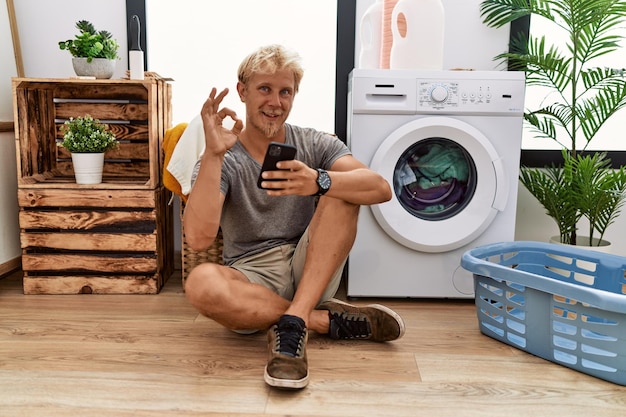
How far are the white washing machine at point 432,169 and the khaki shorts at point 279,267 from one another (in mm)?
396

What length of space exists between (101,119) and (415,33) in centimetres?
140

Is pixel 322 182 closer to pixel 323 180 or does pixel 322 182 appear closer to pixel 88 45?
pixel 323 180

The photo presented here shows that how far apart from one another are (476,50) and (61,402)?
2.11 metres

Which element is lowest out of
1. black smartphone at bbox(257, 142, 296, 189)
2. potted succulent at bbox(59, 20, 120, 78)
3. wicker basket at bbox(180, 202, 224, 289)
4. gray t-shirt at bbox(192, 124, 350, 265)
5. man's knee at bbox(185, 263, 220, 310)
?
wicker basket at bbox(180, 202, 224, 289)

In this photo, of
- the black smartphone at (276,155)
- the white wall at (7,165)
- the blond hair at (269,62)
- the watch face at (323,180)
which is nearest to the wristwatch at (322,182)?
the watch face at (323,180)

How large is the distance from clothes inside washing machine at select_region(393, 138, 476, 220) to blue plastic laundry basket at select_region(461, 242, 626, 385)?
237 millimetres

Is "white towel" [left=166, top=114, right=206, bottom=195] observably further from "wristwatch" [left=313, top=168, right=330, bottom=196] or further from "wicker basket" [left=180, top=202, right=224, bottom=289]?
"wristwatch" [left=313, top=168, right=330, bottom=196]

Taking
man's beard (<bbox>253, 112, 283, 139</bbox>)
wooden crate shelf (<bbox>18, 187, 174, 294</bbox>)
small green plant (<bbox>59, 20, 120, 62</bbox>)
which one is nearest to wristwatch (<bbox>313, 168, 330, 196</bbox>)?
man's beard (<bbox>253, 112, 283, 139</bbox>)

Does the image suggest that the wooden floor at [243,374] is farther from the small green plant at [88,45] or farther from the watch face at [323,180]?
the small green plant at [88,45]

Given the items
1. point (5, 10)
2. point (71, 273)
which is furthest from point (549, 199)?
point (5, 10)

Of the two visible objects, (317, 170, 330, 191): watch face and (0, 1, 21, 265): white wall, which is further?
(0, 1, 21, 265): white wall

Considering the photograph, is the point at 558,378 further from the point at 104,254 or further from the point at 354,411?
the point at 104,254

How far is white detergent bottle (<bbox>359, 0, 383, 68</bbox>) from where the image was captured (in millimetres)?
2281

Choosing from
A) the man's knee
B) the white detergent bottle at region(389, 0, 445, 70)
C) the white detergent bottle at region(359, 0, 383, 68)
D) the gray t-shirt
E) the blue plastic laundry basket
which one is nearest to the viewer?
the blue plastic laundry basket
